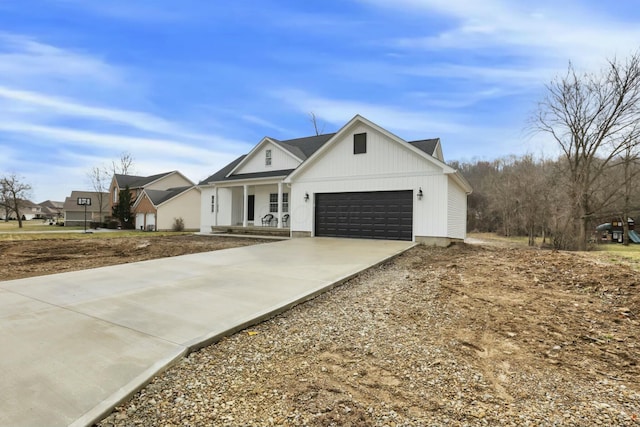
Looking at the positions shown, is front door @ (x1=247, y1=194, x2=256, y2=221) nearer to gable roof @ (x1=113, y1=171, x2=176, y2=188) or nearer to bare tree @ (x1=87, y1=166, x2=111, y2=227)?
gable roof @ (x1=113, y1=171, x2=176, y2=188)

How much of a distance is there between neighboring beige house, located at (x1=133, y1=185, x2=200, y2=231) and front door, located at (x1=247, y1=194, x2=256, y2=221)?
11.9m

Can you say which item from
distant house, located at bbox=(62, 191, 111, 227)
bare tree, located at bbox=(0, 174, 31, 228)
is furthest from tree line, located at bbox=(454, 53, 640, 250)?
bare tree, located at bbox=(0, 174, 31, 228)

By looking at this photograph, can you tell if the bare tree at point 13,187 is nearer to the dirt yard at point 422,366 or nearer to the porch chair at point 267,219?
the porch chair at point 267,219

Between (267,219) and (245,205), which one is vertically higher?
(245,205)

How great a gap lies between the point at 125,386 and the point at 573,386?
150 inches

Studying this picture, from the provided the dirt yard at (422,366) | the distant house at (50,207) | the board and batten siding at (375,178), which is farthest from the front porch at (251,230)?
the distant house at (50,207)

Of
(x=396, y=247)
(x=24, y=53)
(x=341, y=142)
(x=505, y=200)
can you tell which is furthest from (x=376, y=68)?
(x=505, y=200)

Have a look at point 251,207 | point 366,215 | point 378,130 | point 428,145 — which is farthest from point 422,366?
point 251,207

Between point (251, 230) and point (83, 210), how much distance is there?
119 ft

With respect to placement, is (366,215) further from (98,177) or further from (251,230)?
(98,177)

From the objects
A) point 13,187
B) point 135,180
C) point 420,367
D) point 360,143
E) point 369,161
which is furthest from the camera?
point 13,187

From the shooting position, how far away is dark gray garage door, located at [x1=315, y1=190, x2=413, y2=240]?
13.1 m

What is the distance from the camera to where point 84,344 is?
3.26 metres

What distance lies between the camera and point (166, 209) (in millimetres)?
30766
